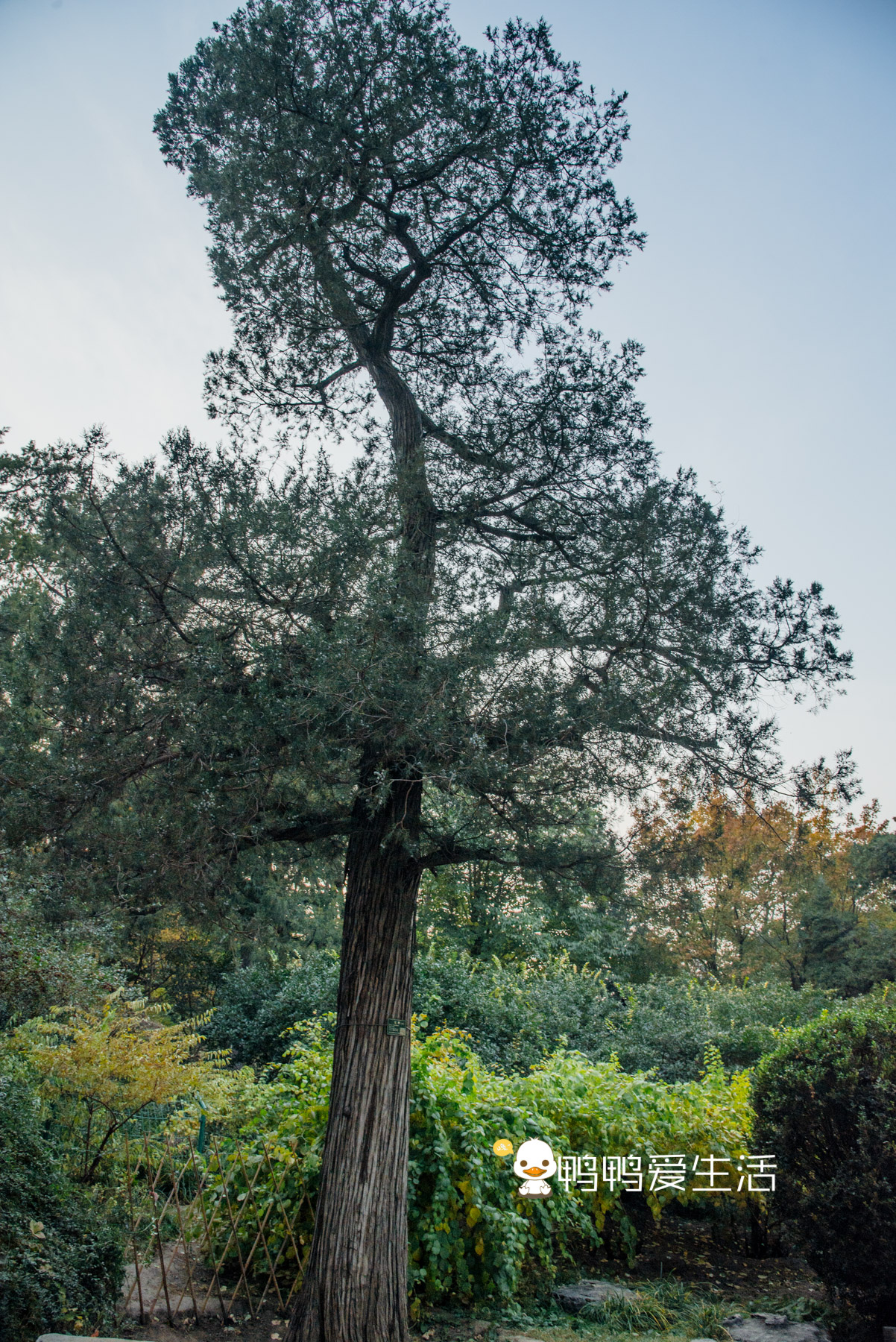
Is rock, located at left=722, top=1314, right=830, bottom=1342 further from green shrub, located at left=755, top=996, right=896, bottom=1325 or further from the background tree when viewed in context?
the background tree

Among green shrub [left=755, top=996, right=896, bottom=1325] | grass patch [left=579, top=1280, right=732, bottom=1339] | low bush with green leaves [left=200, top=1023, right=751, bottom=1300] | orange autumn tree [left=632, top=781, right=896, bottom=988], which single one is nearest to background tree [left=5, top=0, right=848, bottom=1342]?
low bush with green leaves [left=200, top=1023, right=751, bottom=1300]

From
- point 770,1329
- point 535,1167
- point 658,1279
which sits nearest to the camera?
point 770,1329

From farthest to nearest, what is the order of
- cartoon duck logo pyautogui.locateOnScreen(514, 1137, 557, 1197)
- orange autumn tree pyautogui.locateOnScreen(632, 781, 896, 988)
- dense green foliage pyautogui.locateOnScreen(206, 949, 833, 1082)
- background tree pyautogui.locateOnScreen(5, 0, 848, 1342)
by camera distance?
orange autumn tree pyautogui.locateOnScreen(632, 781, 896, 988) < dense green foliage pyautogui.locateOnScreen(206, 949, 833, 1082) < cartoon duck logo pyautogui.locateOnScreen(514, 1137, 557, 1197) < background tree pyautogui.locateOnScreen(5, 0, 848, 1342)

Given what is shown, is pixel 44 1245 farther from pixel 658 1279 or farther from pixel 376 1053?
pixel 658 1279

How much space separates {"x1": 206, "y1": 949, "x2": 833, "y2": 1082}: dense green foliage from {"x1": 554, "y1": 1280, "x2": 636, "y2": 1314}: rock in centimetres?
275

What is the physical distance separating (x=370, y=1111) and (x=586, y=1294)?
260 centimetres

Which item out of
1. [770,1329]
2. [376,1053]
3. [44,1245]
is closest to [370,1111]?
[376,1053]

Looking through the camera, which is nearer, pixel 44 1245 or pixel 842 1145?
pixel 44 1245

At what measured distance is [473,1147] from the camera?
481 centimetres

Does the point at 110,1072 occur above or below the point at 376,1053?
below

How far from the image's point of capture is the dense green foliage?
909cm

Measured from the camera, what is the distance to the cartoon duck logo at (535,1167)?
16.4 feet

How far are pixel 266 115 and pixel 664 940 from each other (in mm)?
16124

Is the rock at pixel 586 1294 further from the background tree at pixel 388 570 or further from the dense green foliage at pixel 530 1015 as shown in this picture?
the dense green foliage at pixel 530 1015
